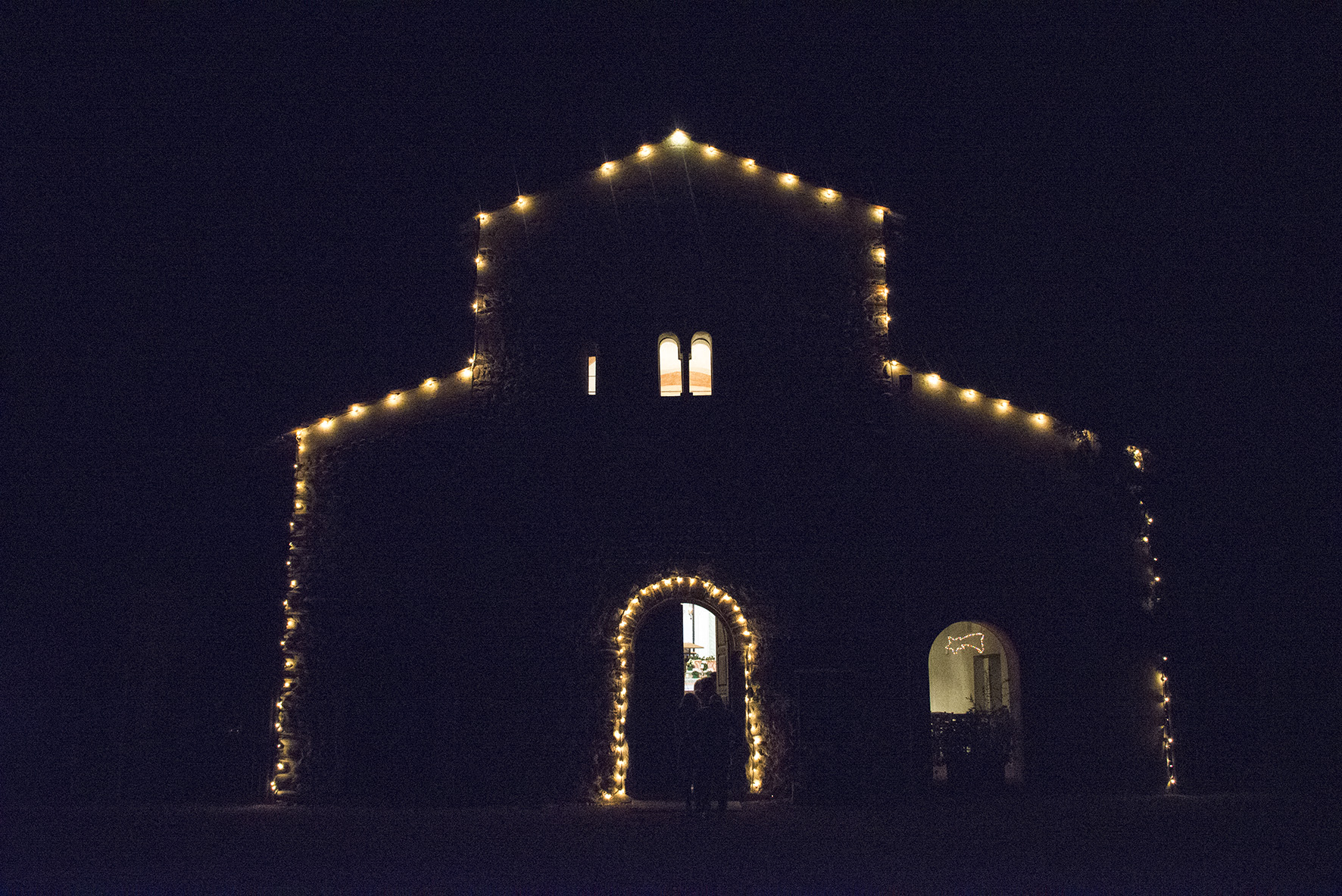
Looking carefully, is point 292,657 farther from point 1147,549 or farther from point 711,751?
point 1147,549

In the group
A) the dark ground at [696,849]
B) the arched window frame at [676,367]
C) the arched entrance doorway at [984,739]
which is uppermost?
the arched window frame at [676,367]

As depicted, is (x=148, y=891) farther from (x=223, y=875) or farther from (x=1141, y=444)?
(x=1141, y=444)

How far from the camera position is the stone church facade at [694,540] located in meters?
14.4

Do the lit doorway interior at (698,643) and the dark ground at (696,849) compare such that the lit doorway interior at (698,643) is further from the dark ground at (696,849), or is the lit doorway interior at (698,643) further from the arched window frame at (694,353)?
the dark ground at (696,849)

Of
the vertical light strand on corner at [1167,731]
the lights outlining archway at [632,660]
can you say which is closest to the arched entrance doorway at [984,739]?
the vertical light strand on corner at [1167,731]

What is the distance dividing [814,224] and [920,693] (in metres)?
6.80

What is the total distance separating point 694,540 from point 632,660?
5.99ft

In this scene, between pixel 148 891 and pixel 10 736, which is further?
pixel 10 736

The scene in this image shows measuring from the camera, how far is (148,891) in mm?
7070

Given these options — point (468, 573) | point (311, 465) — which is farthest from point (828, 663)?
point (311, 465)

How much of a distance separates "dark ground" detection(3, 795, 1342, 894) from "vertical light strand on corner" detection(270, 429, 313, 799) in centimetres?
79

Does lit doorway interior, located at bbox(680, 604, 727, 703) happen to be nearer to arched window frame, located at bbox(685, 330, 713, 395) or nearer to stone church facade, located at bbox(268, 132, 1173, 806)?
stone church facade, located at bbox(268, 132, 1173, 806)

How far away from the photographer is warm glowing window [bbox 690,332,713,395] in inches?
637

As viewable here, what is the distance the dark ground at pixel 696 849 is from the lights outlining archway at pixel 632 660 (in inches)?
26.9
